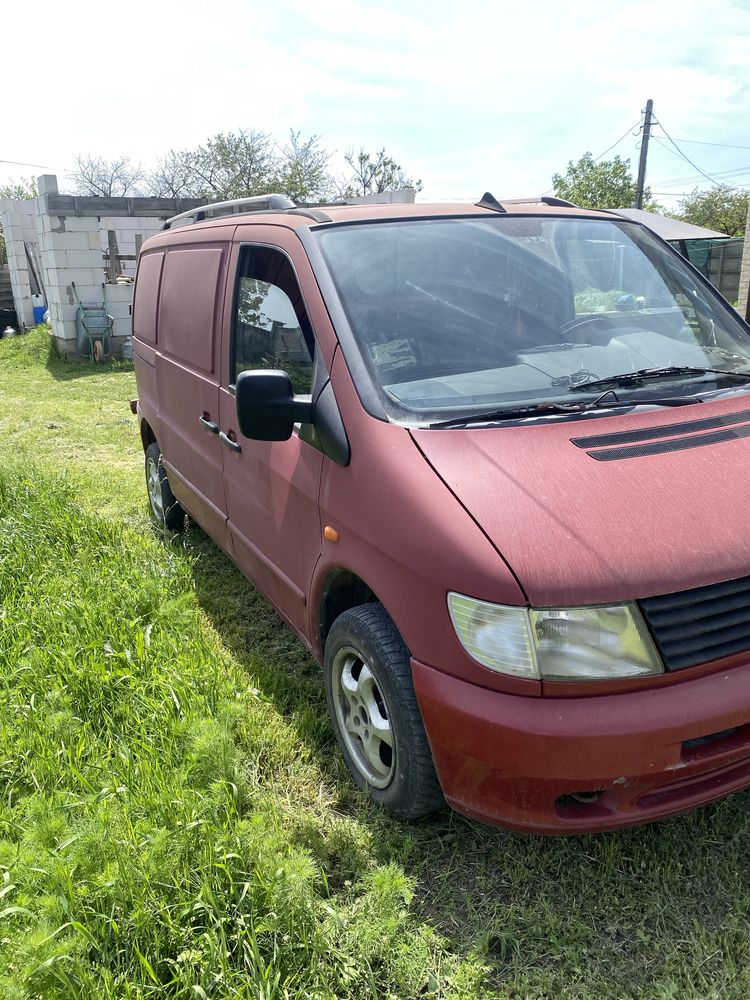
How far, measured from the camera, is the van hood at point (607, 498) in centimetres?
191

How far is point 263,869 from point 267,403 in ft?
4.60

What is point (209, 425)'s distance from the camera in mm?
3723

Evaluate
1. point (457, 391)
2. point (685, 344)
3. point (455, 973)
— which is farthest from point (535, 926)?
point (685, 344)

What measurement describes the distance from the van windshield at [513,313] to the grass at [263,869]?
1353 mm

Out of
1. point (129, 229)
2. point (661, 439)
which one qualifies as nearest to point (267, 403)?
point (661, 439)

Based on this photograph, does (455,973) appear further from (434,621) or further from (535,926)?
(434,621)

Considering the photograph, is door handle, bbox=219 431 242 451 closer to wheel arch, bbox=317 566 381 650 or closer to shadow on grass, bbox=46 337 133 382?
wheel arch, bbox=317 566 381 650

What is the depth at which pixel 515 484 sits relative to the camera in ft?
6.88

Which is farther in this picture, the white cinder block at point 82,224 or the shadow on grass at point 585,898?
the white cinder block at point 82,224

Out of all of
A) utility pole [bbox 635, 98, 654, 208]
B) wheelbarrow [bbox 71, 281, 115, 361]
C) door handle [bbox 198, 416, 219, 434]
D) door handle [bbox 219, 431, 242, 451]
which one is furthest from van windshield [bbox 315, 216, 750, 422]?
utility pole [bbox 635, 98, 654, 208]

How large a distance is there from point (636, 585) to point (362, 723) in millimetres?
1095

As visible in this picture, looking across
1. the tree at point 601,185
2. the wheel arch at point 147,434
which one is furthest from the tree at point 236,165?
the wheel arch at point 147,434

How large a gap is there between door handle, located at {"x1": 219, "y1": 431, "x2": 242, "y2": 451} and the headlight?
5.81 feet

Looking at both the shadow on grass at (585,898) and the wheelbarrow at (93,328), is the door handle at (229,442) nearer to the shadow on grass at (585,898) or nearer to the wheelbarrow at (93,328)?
the shadow on grass at (585,898)
